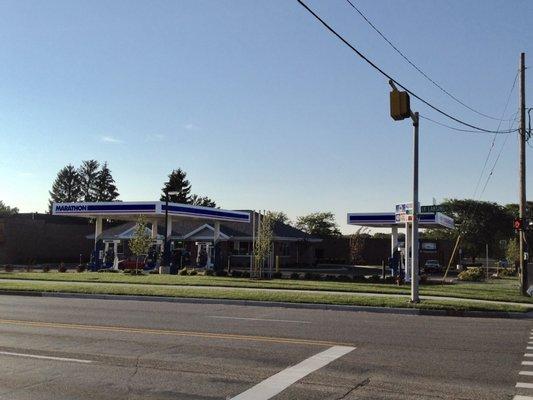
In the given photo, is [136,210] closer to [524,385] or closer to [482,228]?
[524,385]

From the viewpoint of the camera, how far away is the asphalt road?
741 cm

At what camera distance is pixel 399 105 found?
16.8m

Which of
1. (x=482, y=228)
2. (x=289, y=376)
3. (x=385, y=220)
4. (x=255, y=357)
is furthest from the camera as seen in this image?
(x=482, y=228)

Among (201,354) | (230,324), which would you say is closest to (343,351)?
(201,354)

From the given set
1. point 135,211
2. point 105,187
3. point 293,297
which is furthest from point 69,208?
point 105,187

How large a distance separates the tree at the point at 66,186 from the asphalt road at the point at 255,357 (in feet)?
411

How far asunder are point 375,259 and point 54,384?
64336 millimetres

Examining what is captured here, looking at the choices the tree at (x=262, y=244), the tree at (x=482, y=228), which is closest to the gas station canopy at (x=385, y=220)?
the tree at (x=262, y=244)

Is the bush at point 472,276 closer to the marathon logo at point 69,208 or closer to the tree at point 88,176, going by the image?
the marathon logo at point 69,208

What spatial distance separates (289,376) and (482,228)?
3126 inches

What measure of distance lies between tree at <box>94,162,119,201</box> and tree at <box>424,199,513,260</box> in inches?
2962

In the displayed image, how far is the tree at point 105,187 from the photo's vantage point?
13238 centimetres

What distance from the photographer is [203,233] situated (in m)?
56.3

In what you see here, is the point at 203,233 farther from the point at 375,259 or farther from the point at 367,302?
the point at 367,302
